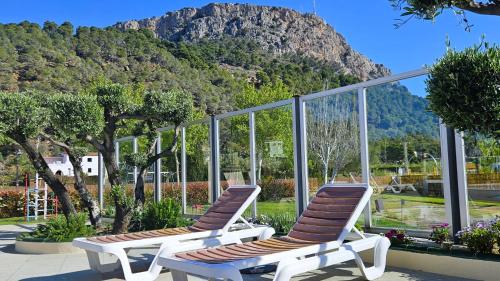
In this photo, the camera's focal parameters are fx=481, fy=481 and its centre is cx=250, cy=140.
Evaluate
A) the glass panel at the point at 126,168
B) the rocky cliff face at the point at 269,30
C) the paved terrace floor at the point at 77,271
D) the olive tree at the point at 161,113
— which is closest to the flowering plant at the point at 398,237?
the paved terrace floor at the point at 77,271

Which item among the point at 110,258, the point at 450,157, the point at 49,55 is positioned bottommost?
the point at 110,258

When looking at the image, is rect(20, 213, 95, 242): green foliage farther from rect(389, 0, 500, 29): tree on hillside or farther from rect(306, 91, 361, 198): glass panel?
rect(389, 0, 500, 29): tree on hillside

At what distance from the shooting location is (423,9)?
3973 mm

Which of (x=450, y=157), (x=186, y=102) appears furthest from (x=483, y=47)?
(x=186, y=102)

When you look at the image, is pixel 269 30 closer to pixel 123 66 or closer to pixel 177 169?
pixel 123 66

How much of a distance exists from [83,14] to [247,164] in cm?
6568

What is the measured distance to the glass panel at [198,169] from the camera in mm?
11484

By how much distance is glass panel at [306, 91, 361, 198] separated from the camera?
805cm

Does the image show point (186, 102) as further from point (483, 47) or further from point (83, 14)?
point (83, 14)

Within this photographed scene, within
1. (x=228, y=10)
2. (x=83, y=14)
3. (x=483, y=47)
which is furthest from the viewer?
(x=228, y=10)

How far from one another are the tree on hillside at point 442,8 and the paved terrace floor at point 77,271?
3.22 meters

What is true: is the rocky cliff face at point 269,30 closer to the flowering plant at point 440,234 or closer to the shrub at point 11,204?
the shrub at point 11,204

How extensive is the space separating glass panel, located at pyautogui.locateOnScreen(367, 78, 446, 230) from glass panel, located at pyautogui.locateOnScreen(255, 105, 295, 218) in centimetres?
185

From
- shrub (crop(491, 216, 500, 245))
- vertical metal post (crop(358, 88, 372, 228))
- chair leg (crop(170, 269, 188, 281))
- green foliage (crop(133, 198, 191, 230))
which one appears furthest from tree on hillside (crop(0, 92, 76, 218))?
shrub (crop(491, 216, 500, 245))
